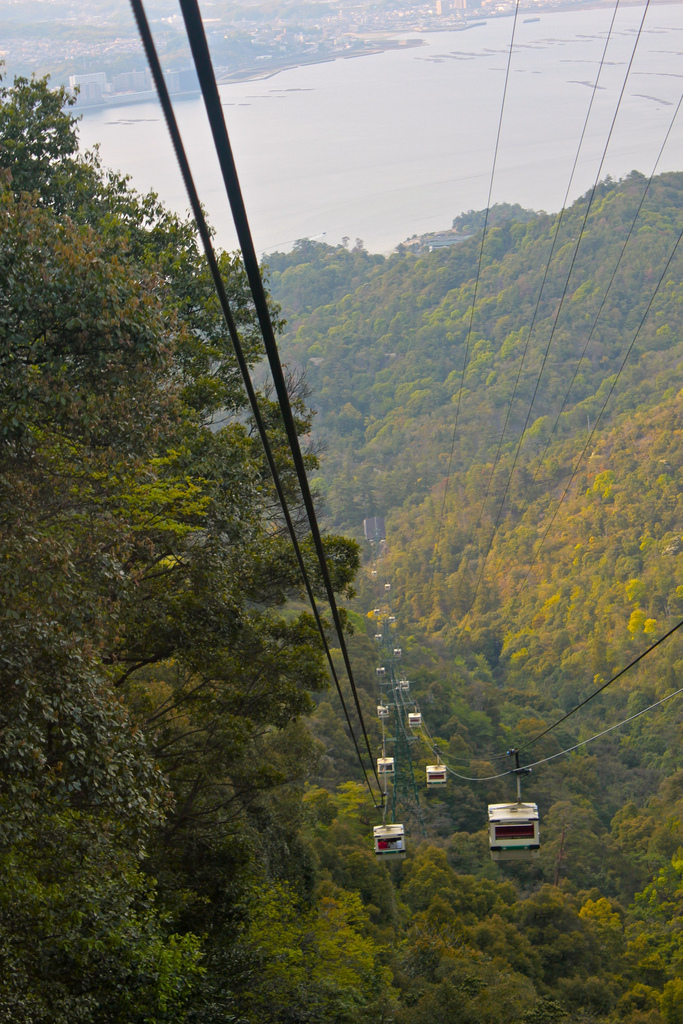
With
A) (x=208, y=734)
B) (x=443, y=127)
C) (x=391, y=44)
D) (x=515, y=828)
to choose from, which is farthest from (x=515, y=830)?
(x=443, y=127)

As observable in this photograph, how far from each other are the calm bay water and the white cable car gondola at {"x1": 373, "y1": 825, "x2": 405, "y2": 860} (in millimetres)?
107583

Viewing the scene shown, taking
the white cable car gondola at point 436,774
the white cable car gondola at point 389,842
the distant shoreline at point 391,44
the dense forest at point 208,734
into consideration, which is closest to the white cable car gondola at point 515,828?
the dense forest at point 208,734

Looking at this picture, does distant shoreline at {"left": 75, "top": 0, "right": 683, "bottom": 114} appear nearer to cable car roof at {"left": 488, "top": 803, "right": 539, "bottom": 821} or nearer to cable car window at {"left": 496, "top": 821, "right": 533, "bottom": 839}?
cable car roof at {"left": 488, "top": 803, "right": 539, "bottom": 821}

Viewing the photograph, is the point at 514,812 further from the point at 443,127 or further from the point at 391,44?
the point at 443,127

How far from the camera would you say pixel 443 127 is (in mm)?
147625

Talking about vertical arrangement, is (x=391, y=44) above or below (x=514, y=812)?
above

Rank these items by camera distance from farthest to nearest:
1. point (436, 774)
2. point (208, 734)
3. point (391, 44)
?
point (391, 44) < point (436, 774) < point (208, 734)

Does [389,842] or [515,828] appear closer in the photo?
[515,828]

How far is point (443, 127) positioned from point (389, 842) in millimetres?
149174

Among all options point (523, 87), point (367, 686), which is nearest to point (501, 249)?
point (523, 87)

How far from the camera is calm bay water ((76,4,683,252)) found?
124812 mm

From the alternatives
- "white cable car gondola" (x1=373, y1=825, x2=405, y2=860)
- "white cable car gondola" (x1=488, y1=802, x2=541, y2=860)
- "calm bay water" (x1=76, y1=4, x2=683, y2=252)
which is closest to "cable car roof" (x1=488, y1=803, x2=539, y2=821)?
"white cable car gondola" (x1=488, y1=802, x2=541, y2=860)

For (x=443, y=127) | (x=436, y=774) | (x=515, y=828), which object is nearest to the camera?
(x=515, y=828)

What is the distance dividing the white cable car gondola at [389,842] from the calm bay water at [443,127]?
107583mm
